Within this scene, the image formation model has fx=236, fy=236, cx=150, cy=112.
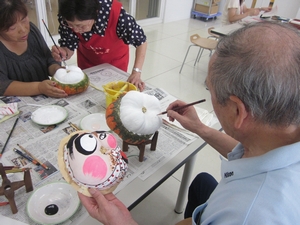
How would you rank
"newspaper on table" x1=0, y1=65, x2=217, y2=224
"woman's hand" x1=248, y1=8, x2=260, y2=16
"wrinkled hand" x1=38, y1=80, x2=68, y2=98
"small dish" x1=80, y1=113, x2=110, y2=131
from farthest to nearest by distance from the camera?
"woman's hand" x1=248, y1=8, x2=260, y2=16 → "wrinkled hand" x1=38, y1=80, x2=68, y2=98 → "small dish" x1=80, y1=113, x2=110, y2=131 → "newspaper on table" x1=0, y1=65, x2=217, y2=224

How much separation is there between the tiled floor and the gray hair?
1.81 ft

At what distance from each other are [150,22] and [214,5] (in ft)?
5.30

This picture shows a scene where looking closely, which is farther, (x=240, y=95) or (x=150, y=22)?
(x=150, y=22)

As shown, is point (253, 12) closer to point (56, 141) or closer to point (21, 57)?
point (21, 57)

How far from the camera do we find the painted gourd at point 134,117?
84 cm

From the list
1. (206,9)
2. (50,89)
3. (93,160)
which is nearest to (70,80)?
(50,89)

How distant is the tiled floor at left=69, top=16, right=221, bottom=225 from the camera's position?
1.50 metres

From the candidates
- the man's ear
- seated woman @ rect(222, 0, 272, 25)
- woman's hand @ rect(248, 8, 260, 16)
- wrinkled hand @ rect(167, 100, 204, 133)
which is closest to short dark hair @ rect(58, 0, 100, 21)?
wrinkled hand @ rect(167, 100, 204, 133)

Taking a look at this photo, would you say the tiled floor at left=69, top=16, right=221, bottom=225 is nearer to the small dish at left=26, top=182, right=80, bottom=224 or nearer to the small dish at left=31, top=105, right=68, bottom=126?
the small dish at left=26, top=182, right=80, bottom=224

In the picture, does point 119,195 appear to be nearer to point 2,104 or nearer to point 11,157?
point 11,157

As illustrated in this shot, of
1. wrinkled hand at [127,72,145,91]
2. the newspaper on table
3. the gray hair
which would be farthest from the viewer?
wrinkled hand at [127,72,145,91]

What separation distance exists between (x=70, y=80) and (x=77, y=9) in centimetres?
34

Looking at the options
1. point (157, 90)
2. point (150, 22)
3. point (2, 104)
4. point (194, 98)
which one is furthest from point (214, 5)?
point (2, 104)

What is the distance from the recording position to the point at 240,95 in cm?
52
